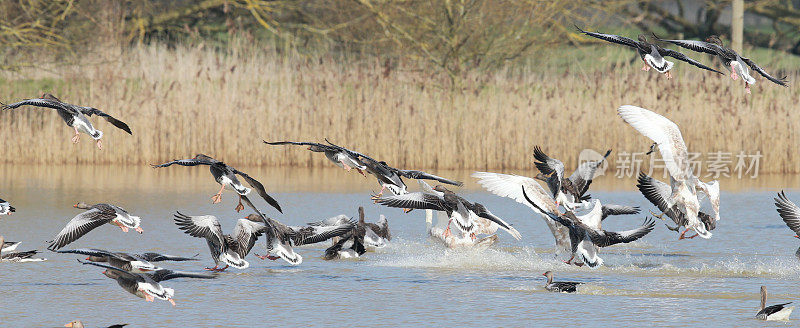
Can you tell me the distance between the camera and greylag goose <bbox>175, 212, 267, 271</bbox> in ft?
29.2

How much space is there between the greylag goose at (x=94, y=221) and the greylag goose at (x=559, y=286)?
120 inches

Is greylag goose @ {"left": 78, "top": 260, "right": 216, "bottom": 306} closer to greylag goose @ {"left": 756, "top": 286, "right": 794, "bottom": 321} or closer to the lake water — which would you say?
the lake water

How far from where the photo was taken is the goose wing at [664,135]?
9789mm

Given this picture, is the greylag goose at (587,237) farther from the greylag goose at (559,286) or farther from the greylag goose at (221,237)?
the greylag goose at (221,237)

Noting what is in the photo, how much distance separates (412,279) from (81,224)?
8.61ft

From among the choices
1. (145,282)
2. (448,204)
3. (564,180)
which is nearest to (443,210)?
(448,204)

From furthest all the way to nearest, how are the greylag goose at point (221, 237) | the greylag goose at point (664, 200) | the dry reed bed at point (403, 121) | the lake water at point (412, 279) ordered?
1. the dry reed bed at point (403, 121)
2. the greylag goose at point (664, 200)
3. the greylag goose at point (221, 237)
4. the lake water at point (412, 279)

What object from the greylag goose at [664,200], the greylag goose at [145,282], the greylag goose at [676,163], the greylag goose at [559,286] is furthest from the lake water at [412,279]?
the greylag goose at [676,163]

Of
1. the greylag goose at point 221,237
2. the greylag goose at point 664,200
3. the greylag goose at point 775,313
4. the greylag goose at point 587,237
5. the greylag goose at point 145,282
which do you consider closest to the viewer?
the greylag goose at point 775,313

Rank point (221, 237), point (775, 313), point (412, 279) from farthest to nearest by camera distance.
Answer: point (412, 279)
point (221, 237)
point (775, 313)

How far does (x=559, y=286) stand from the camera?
838 centimetres

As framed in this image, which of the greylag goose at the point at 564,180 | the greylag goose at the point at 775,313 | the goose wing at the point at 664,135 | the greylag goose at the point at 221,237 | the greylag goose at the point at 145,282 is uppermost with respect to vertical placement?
the goose wing at the point at 664,135

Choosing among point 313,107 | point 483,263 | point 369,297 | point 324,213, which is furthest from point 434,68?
point 369,297

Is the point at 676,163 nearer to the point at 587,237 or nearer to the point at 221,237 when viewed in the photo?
the point at 587,237
